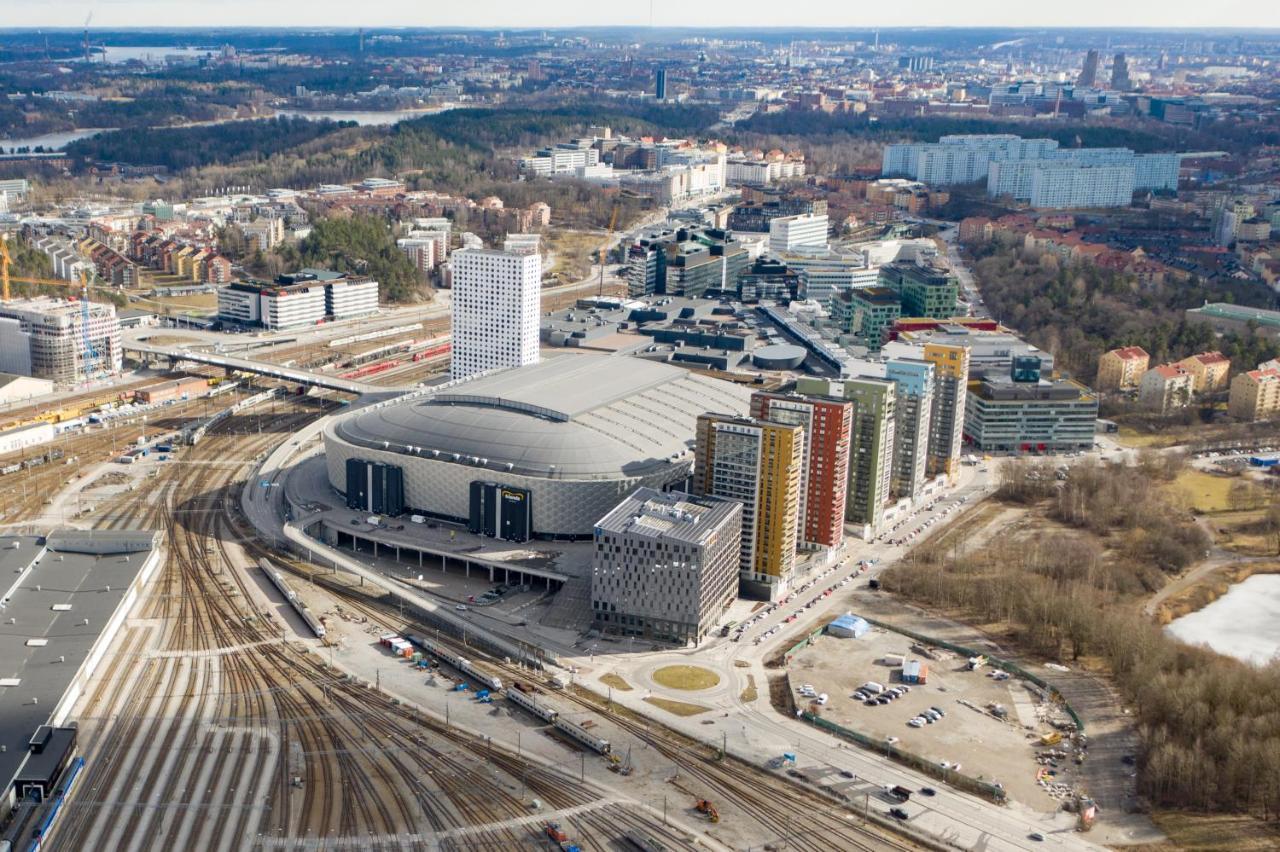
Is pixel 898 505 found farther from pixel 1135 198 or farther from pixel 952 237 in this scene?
pixel 1135 198

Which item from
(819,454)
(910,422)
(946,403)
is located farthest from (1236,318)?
(819,454)

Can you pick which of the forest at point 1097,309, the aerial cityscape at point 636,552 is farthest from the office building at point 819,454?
the forest at point 1097,309

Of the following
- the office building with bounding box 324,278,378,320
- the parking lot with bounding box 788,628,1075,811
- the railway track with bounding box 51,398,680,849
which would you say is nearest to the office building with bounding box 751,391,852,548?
the parking lot with bounding box 788,628,1075,811

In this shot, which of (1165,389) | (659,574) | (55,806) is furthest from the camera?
(1165,389)

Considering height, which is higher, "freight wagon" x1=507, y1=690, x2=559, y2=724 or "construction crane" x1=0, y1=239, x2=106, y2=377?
"construction crane" x1=0, y1=239, x2=106, y2=377

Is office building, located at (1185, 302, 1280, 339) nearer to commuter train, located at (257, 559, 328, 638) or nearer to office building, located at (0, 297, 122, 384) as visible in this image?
commuter train, located at (257, 559, 328, 638)

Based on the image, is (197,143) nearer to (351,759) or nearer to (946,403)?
(946,403)
